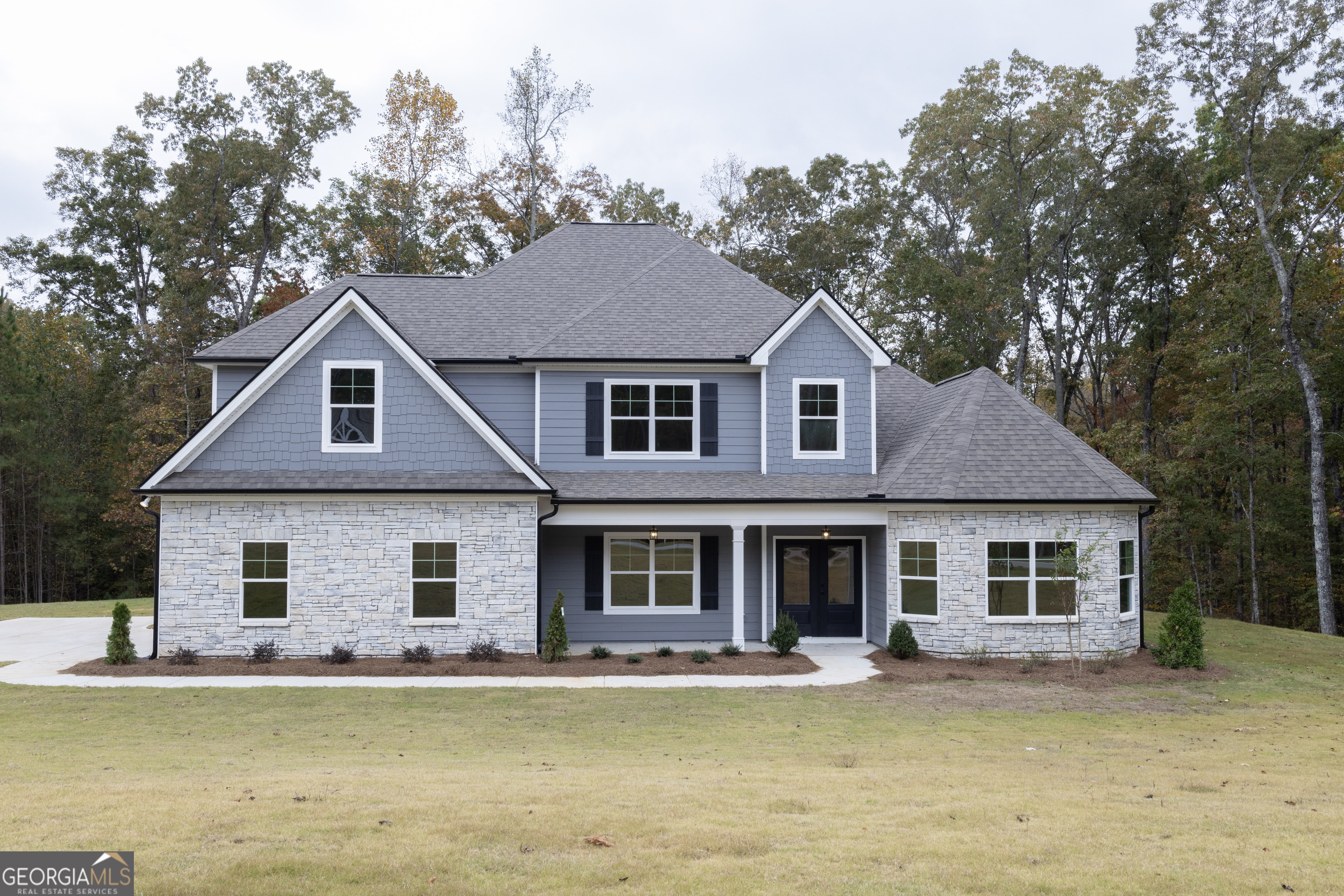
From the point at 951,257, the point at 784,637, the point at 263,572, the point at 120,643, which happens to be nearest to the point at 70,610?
the point at 120,643

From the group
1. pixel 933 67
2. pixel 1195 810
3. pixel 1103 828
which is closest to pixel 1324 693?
pixel 1195 810

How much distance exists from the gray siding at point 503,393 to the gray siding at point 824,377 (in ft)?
16.7

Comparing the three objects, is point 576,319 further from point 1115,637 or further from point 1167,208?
point 1167,208

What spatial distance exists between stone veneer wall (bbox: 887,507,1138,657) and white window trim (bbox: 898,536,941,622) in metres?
0.02

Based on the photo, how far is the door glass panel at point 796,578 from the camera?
717 inches

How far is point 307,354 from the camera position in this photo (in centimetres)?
1574

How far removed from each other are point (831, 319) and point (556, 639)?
8608 millimetres

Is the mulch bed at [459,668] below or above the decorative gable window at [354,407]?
below

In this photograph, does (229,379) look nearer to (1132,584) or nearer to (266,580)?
(266,580)

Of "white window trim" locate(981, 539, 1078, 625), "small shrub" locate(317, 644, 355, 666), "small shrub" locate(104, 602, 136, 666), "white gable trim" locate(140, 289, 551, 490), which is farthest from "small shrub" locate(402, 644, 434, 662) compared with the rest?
"white window trim" locate(981, 539, 1078, 625)

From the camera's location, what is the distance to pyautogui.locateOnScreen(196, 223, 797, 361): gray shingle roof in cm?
1809

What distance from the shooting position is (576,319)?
18.8 m

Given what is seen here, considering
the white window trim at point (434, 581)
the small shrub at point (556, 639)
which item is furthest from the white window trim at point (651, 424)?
the white window trim at point (434, 581)

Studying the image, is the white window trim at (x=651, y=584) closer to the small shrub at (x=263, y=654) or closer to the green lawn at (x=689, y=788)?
the green lawn at (x=689, y=788)
